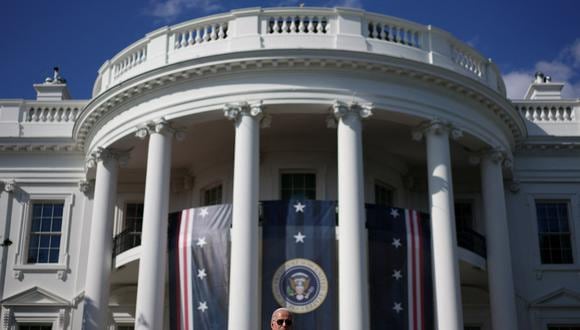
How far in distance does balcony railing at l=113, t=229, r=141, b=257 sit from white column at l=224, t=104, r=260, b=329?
644cm

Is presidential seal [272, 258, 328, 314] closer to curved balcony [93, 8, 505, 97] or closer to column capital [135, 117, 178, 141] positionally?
column capital [135, 117, 178, 141]

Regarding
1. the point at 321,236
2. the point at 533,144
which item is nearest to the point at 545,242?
the point at 533,144

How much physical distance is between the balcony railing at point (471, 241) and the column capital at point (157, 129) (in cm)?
880

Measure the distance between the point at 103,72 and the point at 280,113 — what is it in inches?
263

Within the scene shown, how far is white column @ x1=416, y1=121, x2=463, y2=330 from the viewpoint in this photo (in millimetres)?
21031

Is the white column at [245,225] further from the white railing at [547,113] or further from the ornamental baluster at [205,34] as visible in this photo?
the white railing at [547,113]

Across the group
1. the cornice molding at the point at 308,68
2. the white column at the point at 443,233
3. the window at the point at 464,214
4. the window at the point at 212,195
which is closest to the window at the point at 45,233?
the cornice molding at the point at 308,68

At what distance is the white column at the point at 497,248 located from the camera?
2322cm

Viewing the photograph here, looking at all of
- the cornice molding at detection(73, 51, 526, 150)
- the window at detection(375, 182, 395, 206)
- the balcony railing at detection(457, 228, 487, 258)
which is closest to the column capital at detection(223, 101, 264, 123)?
the cornice molding at detection(73, 51, 526, 150)

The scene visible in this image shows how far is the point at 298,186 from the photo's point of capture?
24625mm

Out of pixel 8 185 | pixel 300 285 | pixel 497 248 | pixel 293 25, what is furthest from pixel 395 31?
pixel 8 185

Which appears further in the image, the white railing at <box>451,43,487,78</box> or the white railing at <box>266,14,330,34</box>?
the white railing at <box>451,43,487,78</box>

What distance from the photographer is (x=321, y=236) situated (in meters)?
21.5

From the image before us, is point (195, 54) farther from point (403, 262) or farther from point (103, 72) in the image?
point (403, 262)
